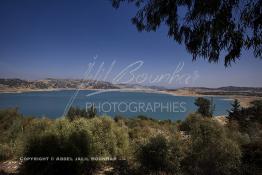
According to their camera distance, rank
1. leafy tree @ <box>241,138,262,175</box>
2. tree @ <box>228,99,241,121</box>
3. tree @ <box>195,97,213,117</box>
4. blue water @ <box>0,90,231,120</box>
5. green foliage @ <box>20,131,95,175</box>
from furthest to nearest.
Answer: blue water @ <box>0,90,231,120</box>, tree @ <box>195,97,213,117</box>, tree @ <box>228,99,241,121</box>, leafy tree @ <box>241,138,262,175</box>, green foliage @ <box>20,131,95,175</box>

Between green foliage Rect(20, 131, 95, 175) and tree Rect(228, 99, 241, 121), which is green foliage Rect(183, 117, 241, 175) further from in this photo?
tree Rect(228, 99, 241, 121)

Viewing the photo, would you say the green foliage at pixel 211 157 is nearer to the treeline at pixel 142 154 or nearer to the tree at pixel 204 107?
the treeline at pixel 142 154

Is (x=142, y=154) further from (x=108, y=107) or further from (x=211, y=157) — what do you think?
(x=108, y=107)

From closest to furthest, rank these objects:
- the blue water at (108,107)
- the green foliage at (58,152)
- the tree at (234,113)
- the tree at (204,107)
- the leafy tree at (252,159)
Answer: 1. the green foliage at (58,152)
2. the leafy tree at (252,159)
3. the tree at (234,113)
4. the tree at (204,107)
5. the blue water at (108,107)

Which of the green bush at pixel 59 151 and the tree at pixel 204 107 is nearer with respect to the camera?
the green bush at pixel 59 151

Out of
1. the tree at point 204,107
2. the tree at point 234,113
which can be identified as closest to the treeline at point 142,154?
the tree at point 234,113

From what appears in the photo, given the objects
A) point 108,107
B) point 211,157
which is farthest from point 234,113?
point 211,157

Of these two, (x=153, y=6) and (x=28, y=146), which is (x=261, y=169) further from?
(x=28, y=146)

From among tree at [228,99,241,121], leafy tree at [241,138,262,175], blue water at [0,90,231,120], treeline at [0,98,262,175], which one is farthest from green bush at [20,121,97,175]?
tree at [228,99,241,121]

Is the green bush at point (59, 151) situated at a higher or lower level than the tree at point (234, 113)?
higher

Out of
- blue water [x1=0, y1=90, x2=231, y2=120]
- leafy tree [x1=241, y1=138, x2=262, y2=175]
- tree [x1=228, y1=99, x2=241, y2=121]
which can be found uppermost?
leafy tree [x1=241, y1=138, x2=262, y2=175]

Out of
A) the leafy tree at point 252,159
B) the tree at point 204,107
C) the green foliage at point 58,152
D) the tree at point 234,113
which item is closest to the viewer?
the green foliage at point 58,152

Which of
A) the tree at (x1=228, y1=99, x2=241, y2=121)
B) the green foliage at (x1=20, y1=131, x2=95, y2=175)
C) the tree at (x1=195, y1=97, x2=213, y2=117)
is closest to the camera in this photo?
the green foliage at (x1=20, y1=131, x2=95, y2=175)

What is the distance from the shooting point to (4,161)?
7.01 meters
